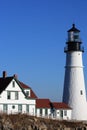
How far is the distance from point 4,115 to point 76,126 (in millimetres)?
10256

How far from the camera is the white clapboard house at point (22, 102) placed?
165ft

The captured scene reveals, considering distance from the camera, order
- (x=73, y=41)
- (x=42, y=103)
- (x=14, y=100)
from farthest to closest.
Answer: (x=73, y=41) → (x=42, y=103) → (x=14, y=100)

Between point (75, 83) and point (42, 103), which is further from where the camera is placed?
point (75, 83)

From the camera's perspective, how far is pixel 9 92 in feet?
166

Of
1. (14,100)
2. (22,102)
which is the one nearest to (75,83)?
(22,102)

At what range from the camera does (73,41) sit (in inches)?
2288

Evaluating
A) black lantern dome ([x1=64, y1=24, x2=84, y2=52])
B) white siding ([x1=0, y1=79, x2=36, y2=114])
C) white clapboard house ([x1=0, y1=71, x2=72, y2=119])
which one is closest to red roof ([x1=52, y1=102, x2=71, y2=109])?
white clapboard house ([x1=0, y1=71, x2=72, y2=119])

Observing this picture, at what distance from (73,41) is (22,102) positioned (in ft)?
39.0

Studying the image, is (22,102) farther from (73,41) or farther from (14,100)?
(73,41)

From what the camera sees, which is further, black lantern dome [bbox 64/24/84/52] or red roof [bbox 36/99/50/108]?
black lantern dome [bbox 64/24/84/52]

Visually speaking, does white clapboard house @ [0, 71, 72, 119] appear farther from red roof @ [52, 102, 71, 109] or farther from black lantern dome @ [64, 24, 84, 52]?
black lantern dome @ [64, 24, 84, 52]

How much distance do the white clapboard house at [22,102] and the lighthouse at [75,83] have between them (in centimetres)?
157

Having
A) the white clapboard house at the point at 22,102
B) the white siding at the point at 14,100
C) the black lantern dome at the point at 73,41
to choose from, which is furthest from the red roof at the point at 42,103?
the black lantern dome at the point at 73,41

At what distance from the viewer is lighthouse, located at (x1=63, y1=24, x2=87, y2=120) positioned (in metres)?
56.9
